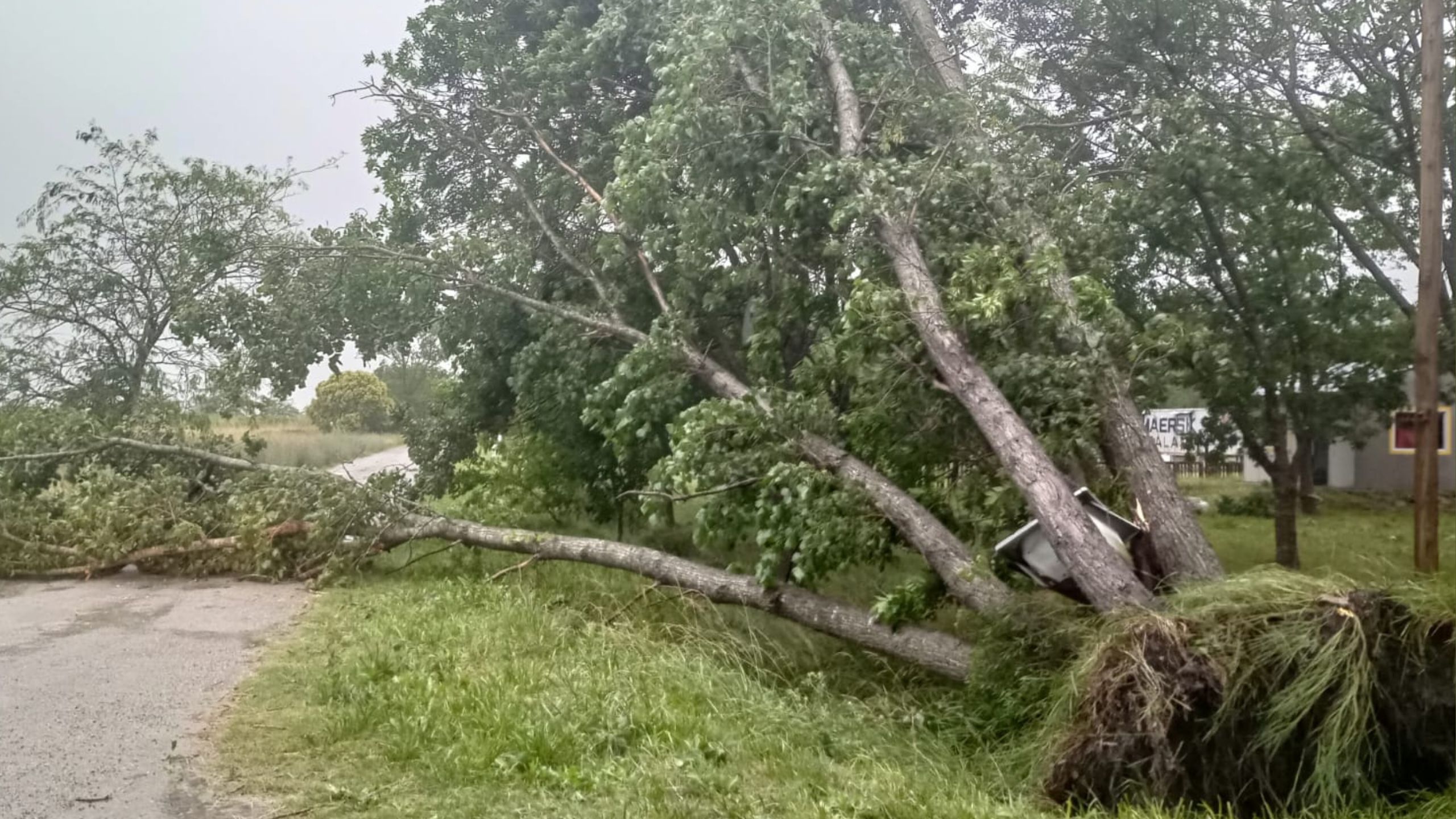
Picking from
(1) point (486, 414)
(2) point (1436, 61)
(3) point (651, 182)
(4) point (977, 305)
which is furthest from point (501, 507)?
(2) point (1436, 61)

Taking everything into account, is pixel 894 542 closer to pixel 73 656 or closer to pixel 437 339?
pixel 73 656

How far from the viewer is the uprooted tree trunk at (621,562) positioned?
7820 millimetres

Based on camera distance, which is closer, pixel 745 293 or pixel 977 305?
pixel 977 305

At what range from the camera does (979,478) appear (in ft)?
28.1

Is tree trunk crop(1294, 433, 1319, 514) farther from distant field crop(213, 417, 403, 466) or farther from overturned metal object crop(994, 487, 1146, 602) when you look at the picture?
distant field crop(213, 417, 403, 466)

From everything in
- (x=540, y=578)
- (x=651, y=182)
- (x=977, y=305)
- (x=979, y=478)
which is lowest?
(x=540, y=578)

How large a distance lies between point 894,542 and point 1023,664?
72.9 inches

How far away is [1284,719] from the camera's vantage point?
204 inches

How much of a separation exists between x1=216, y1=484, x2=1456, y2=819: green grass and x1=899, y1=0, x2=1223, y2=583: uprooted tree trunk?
33.5 inches

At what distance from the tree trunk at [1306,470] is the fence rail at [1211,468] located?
62cm

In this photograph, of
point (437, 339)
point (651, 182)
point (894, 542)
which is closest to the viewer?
point (894, 542)

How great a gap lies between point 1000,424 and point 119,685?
211 inches

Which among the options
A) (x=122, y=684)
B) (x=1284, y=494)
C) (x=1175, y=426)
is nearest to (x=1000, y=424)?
(x=1175, y=426)

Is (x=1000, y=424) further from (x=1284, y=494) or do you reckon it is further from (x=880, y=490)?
(x=1284, y=494)
